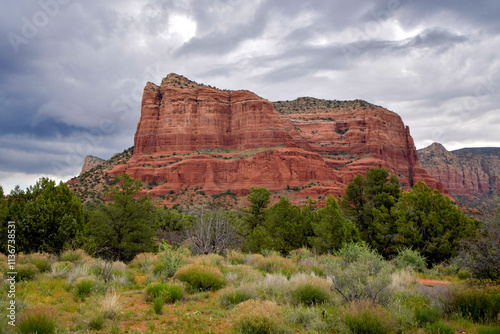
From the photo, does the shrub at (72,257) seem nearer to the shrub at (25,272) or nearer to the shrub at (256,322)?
the shrub at (25,272)

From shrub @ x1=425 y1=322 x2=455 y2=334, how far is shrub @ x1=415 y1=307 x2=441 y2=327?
0.29 metres

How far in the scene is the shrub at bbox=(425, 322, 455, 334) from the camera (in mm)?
5164

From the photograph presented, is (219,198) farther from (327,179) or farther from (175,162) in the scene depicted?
(327,179)

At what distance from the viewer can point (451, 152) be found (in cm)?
16975

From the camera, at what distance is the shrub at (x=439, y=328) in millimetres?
5164

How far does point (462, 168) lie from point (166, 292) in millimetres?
192731

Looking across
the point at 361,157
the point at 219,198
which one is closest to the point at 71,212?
the point at 219,198

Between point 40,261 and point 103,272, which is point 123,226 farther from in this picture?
point 103,272

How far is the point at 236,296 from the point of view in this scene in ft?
24.3

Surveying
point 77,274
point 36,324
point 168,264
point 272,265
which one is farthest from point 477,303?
point 77,274

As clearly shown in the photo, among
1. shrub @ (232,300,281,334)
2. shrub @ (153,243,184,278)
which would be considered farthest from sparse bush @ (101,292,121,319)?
shrub @ (153,243,184,278)

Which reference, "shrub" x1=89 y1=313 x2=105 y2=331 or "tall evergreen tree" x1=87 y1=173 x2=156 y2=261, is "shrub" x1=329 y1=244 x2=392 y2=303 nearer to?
"shrub" x1=89 y1=313 x2=105 y2=331

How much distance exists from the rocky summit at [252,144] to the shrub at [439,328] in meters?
69.1

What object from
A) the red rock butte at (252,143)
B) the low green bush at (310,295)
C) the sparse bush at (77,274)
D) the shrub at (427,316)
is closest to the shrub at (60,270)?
the sparse bush at (77,274)
